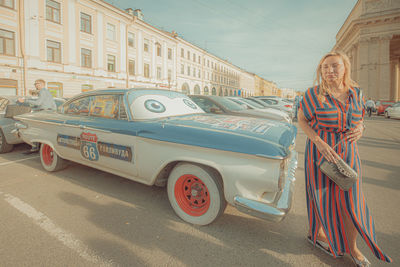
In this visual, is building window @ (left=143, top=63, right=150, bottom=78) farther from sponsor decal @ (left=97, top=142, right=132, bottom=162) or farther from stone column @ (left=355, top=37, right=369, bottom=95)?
stone column @ (left=355, top=37, right=369, bottom=95)

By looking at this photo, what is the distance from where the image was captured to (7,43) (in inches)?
619

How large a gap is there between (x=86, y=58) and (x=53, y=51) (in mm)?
3122

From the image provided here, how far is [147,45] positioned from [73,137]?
29127 millimetres

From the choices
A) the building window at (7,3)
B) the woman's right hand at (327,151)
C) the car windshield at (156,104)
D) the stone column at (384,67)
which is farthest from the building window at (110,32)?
the stone column at (384,67)

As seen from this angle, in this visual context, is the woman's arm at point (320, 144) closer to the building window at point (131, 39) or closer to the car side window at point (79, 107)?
the car side window at point (79, 107)

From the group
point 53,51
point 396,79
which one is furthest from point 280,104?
point 396,79

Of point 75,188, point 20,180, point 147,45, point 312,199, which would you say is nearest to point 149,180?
point 75,188

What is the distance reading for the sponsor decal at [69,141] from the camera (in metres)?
3.41

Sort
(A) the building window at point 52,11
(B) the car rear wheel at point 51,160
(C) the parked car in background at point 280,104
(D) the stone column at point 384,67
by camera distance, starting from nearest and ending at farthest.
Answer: (B) the car rear wheel at point 51,160
(C) the parked car in background at point 280,104
(A) the building window at point 52,11
(D) the stone column at point 384,67

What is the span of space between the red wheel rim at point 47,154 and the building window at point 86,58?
19.9m

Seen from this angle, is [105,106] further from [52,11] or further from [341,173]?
[52,11]

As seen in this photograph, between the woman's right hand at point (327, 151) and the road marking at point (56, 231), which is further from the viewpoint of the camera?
the road marking at point (56, 231)

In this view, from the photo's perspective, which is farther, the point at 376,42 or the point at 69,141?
the point at 376,42

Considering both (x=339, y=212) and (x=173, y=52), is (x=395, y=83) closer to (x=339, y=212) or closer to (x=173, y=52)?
(x=173, y=52)
